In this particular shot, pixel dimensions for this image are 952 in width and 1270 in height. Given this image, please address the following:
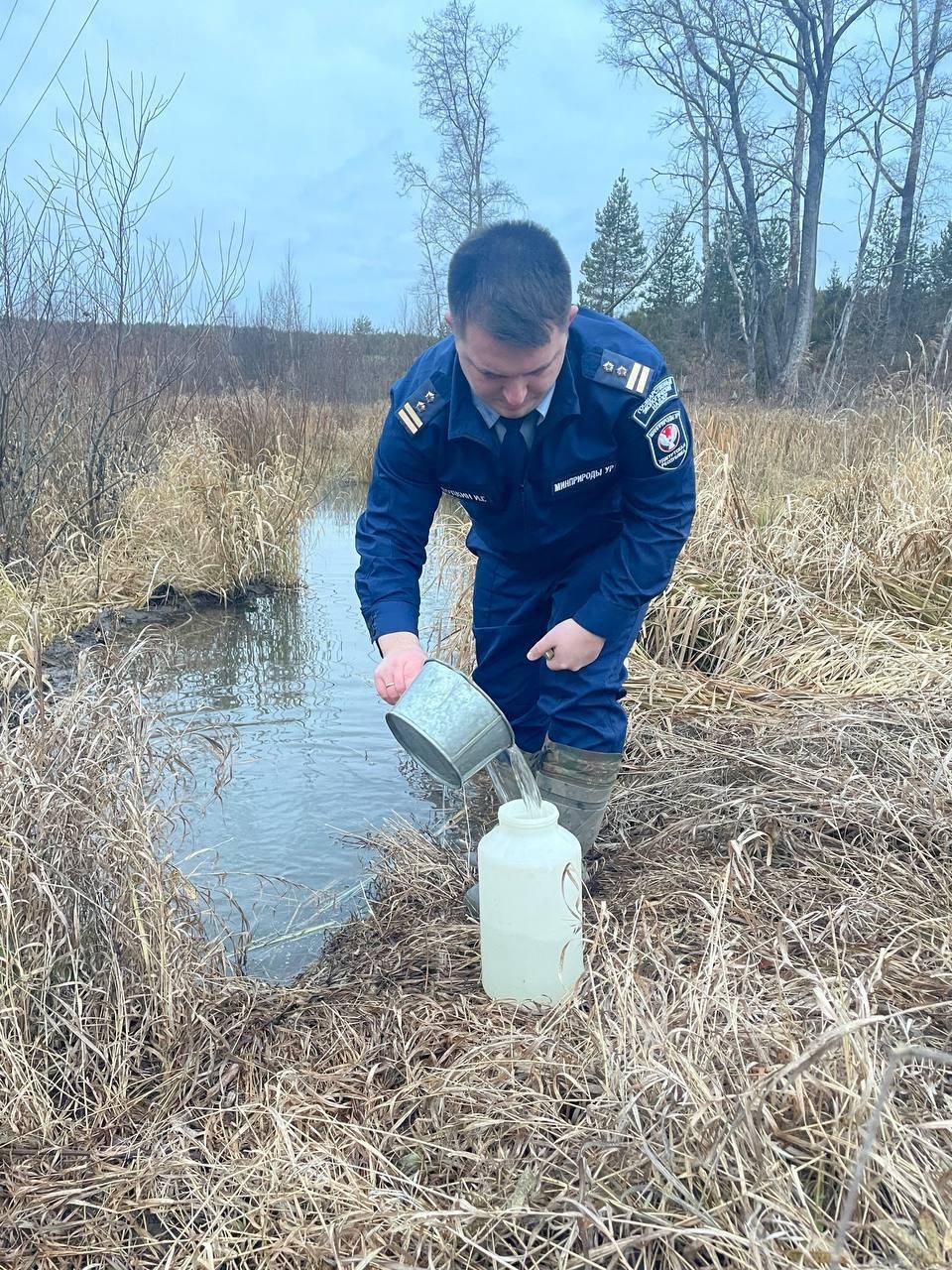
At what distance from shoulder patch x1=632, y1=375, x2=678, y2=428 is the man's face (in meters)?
0.24

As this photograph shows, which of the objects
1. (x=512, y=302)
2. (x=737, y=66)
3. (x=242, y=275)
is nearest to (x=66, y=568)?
(x=242, y=275)

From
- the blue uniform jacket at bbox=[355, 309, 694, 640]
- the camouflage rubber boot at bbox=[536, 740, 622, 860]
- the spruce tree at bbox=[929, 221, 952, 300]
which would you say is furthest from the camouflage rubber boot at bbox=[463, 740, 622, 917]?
the spruce tree at bbox=[929, 221, 952, 300]

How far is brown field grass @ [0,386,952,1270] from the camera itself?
54.9 inches

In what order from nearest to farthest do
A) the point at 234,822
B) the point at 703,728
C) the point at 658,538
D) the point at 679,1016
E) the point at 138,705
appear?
the point at 679,1016 → the point at 138,705 → the point at 658,538 → the point at 234,822 → the point at 703,728

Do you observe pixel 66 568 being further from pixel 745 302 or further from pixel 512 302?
pixel 745 302

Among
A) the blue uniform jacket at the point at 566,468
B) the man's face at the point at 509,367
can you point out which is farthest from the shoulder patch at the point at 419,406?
the man's face at the point at 509,367

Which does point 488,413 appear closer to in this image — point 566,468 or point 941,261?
point 566,468

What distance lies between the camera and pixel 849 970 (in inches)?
78.1

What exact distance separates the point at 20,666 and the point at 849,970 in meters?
2.01

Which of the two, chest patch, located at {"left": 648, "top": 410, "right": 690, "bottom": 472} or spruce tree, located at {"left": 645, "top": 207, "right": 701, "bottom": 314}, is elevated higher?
spruce tree, located at {"left": 645, "top": 207, "right": 701, "bottom": 314}

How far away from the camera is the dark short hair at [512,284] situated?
197 cm

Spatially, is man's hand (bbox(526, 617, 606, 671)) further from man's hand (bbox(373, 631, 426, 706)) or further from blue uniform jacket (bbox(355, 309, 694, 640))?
man's hand (bbox(373, 631, 426, 706))

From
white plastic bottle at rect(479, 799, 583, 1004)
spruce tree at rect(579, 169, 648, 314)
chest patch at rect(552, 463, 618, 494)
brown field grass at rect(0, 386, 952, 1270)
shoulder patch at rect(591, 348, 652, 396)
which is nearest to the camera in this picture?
brown field grass at rect(0, 386, 952, 1270)

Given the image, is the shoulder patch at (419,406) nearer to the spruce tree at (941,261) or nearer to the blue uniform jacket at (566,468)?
the blue uniform jacket at (566,468)
